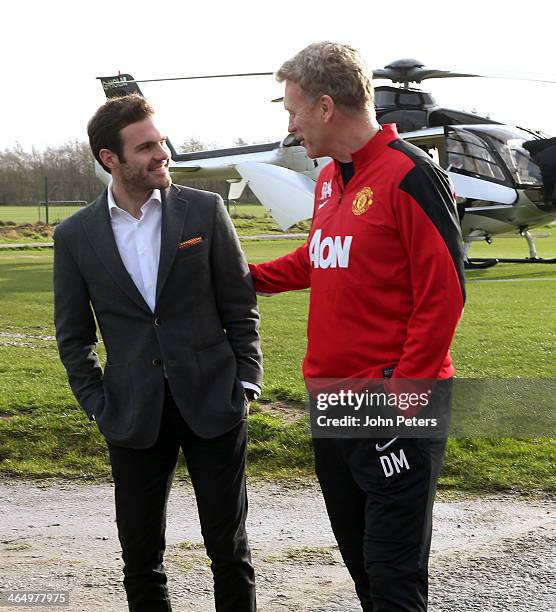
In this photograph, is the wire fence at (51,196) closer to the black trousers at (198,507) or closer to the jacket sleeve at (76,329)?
the jacket sleeve at (76,329)

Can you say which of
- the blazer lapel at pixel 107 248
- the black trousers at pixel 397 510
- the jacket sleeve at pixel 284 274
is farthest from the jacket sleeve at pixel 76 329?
the black trousers at pixel 397 510

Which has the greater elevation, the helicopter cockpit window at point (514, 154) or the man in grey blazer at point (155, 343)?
the helicopter cockpit window at point (514, 154)

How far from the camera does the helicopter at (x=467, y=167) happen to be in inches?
682

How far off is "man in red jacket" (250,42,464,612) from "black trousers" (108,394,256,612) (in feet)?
1.34

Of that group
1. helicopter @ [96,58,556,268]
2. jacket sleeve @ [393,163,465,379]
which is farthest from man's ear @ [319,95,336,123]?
helicopter @ [96,58,556,268]

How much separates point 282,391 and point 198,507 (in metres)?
3.59

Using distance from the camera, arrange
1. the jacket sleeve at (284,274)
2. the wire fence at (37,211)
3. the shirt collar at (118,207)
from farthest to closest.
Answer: the wire fence at (37,211), the jacket sleeve at (284,274), the shirt collar at (118,207)

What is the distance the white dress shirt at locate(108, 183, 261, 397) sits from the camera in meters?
2.88

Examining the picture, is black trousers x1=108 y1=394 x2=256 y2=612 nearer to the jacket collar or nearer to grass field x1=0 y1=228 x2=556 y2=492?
the jacket collar

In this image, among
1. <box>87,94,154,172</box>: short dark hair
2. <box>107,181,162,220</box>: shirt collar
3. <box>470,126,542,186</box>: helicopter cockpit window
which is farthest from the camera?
<box>470,126,542,186</box>: helicopter cockpit window

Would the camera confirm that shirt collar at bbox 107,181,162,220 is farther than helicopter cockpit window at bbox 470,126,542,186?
No

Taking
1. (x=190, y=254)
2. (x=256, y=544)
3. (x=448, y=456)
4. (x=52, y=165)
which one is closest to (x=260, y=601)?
(x=256, y=544)

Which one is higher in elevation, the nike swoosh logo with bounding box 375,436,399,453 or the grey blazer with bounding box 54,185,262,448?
the grey blazer with bounding box 54,185,262,448

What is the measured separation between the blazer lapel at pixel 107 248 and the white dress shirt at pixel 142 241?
0.08 ft
